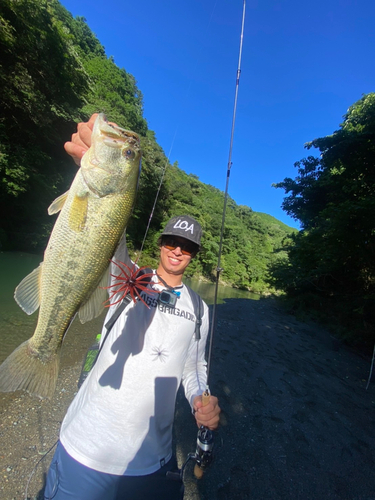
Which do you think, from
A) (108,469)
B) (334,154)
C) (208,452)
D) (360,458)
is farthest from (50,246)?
(334,154)

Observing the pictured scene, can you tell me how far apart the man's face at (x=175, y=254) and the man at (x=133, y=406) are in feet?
0.69

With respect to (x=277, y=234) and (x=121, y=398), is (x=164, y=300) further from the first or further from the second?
(x=277, y=234)

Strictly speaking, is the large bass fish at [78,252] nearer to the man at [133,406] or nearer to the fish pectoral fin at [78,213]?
the fish pectoral fin at [78,213]

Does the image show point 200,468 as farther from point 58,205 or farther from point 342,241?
point 342,241

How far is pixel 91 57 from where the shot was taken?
42.0 metres

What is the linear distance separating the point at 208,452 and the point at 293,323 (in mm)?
13373

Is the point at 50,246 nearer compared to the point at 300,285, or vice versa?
the point at 50,246

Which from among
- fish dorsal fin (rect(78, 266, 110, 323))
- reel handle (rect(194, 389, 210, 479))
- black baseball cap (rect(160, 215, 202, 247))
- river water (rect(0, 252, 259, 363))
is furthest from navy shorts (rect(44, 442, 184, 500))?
river water (rect(0, 252, 259, 363))

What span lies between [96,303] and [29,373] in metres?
0.64

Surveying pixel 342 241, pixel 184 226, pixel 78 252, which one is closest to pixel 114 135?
pixel 78 252

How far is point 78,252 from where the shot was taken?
5.12ft

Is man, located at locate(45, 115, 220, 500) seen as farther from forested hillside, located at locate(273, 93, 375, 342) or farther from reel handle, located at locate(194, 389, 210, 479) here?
forested hillside, located at locate(273, 93, 375, 342)

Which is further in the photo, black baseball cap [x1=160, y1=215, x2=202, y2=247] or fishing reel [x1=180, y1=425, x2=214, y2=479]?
black baseball cap [x1=160, y1=215, x2=202, y2=247]

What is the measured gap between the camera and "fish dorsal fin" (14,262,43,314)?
5.31 ft
